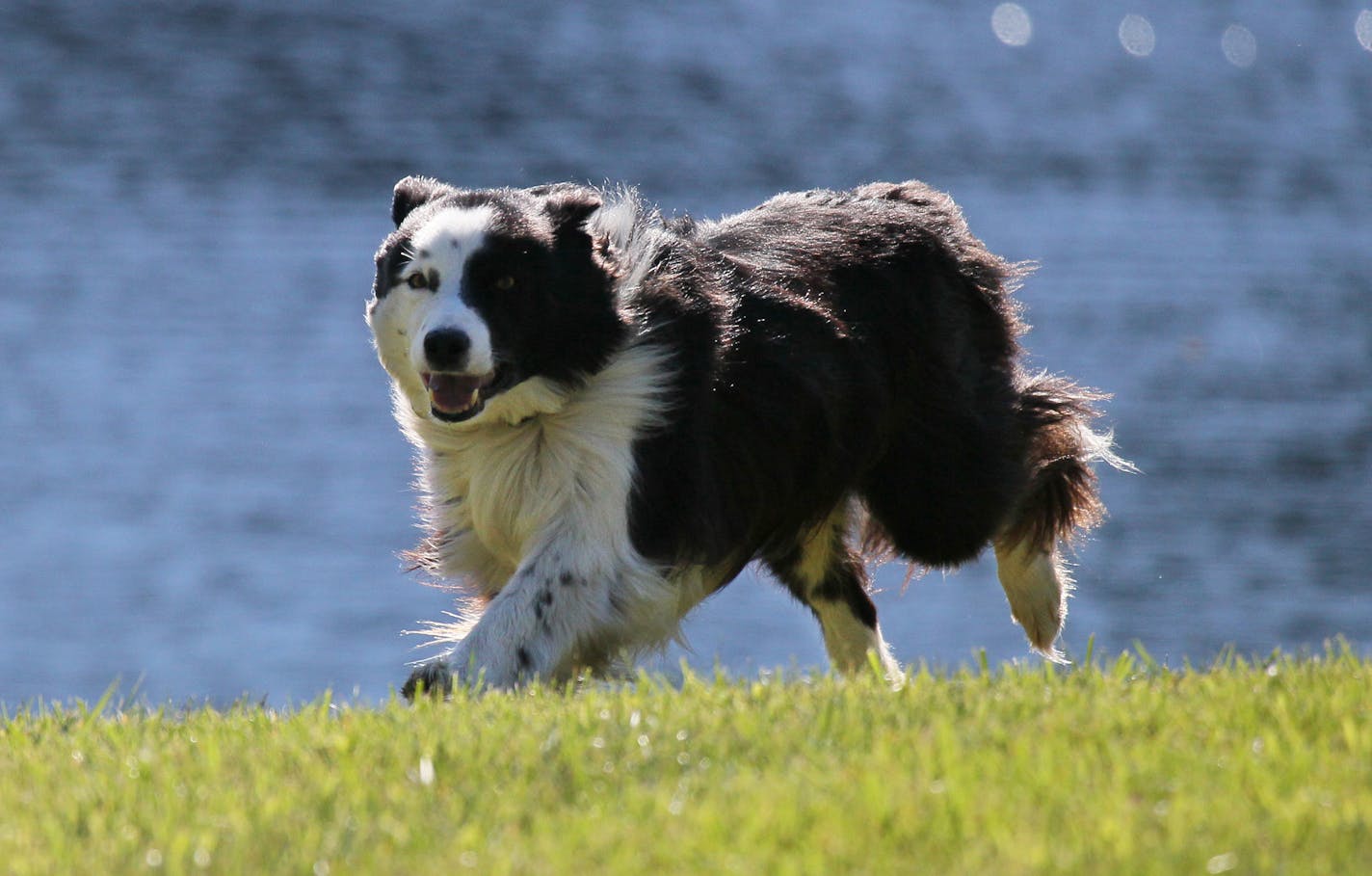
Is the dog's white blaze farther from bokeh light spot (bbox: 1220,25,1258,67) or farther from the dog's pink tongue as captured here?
bokeh light spot (bbox: 1220,25,1258,67)

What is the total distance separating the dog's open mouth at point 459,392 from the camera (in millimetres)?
6398

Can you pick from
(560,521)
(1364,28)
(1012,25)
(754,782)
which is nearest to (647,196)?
(1012,25)

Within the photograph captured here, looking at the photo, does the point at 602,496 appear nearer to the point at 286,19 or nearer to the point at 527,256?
the point at 527,256

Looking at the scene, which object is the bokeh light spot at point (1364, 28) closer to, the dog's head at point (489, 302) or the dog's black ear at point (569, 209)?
the dog's black ear at point (569, 209)

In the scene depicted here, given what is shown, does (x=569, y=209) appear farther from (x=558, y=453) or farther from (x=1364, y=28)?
(x=1364, y=28)

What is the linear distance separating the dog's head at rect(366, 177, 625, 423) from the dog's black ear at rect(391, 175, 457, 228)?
249 mm

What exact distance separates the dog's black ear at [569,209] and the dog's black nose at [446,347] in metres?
0.57

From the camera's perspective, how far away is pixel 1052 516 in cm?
833

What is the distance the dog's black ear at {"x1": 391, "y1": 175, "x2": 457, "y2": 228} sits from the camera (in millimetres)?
6965

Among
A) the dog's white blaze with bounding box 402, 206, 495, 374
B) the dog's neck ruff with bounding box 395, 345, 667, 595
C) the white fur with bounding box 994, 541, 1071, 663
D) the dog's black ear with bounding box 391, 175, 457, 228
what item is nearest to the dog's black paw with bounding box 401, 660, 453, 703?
the dog's neck ruff with bounding box 395, 345, 667, 595

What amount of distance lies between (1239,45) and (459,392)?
28582 millimetres

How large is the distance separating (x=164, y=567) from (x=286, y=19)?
42.2 feet

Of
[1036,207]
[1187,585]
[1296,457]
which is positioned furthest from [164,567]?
[1036,207]

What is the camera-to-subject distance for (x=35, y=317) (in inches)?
885
